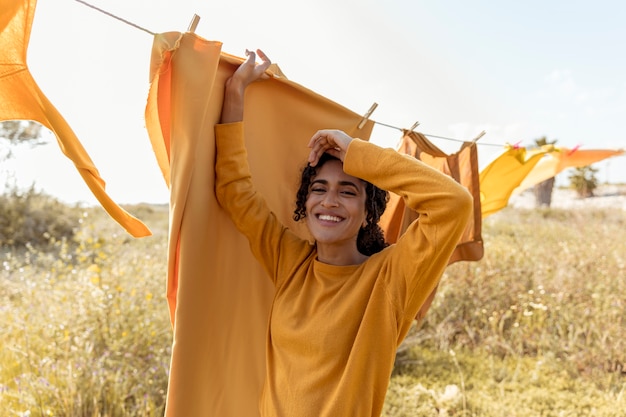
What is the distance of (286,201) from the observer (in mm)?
2109

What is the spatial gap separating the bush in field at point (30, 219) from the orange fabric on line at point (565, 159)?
7.03 meters

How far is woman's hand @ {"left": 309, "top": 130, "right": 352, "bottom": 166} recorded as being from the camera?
164 cm

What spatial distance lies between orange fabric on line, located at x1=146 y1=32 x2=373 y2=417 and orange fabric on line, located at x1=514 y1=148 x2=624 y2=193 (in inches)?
76.1

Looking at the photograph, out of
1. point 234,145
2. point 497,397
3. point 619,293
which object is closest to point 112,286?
point 234,145

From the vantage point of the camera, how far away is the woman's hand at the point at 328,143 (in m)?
1.64

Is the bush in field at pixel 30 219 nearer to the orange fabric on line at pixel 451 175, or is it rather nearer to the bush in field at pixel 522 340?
the bush in field at pixel 522 340

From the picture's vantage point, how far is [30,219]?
885cm

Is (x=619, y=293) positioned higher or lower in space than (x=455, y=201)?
lower

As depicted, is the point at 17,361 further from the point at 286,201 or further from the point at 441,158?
the point at 441,158

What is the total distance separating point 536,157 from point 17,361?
335 centimetres

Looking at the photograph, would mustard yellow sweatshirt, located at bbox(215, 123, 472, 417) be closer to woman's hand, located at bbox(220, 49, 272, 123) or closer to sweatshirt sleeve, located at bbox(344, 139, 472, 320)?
sweatshirt sleeve, located at bbox(344, 139, 472, 320)

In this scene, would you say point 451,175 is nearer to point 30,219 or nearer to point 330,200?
point 330,200

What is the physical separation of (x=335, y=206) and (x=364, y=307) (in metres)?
0.30

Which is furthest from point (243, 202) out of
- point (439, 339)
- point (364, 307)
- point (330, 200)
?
point (439, 339)
